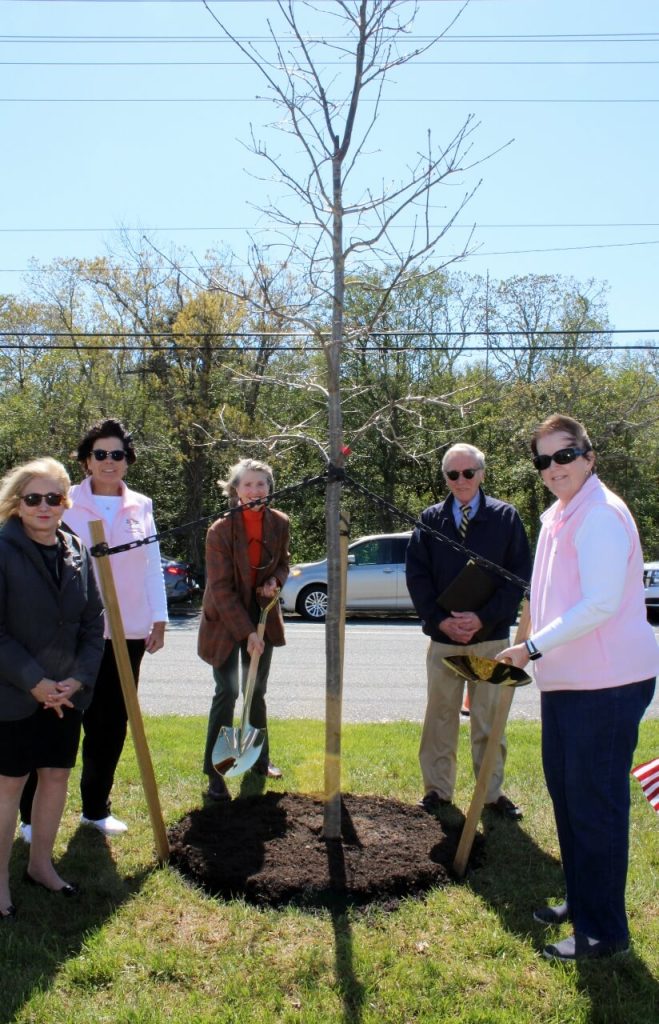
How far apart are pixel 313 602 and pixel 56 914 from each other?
42.5 ft

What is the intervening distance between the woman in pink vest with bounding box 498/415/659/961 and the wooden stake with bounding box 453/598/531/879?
43 cm

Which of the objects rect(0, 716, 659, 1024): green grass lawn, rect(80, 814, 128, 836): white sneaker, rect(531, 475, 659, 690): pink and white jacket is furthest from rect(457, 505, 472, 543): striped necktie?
rect(80, 814, 128, 836): white sneaker

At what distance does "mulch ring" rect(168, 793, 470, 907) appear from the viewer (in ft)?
12.4

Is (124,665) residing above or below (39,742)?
above

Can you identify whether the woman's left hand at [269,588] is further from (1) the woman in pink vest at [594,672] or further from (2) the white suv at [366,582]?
(2) the white suv at [366,582]

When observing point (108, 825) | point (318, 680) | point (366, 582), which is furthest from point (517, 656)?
point (366, 582)

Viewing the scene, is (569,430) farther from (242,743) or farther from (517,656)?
(242,743)

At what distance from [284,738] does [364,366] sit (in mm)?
19705

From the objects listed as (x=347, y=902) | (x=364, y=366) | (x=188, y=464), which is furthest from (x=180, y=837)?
(x=364, y=366)

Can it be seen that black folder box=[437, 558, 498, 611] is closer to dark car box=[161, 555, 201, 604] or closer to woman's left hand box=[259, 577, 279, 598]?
woman's left hand box=[259, 577, 279, 598]

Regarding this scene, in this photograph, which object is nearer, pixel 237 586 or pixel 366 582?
pixel 237 586

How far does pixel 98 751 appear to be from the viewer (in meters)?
4.59

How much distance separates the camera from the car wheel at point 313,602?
16.6 meters

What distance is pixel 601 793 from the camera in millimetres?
3248
